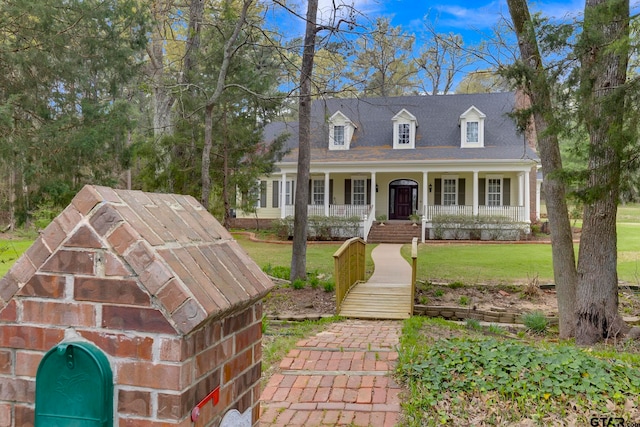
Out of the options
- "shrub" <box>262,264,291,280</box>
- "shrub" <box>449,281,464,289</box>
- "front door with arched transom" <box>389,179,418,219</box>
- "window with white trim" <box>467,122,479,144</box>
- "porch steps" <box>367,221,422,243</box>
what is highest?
"window with white trim" <box>467,122,479,144</box>

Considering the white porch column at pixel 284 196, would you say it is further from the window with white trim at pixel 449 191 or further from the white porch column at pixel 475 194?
the white porch column at pixel 475 194

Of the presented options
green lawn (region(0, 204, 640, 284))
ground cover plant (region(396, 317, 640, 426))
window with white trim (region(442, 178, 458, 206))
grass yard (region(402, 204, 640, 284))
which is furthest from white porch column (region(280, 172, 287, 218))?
ground cover plant (region(396, 317, 640, 426))

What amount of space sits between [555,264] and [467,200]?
16.6 metres

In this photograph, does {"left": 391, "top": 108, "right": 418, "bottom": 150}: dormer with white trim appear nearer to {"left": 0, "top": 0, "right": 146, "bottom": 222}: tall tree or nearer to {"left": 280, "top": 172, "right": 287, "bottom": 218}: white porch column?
{"left": 280, "top": 172, "right": 287, "bottom": 218}: white porch column

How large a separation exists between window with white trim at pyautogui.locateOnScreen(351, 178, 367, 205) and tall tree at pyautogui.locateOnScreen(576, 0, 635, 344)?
58.0 ft

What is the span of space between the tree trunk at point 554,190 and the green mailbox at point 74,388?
674cm

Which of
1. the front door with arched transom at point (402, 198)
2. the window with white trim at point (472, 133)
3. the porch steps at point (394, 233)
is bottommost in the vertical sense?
the porch steps at point (394, 233)

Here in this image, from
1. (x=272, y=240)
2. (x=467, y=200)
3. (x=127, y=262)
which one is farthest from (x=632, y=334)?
(x=467, y=200)

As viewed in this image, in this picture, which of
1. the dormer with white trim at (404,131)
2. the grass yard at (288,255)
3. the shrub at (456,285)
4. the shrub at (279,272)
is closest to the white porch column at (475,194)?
the dormer with white trim at (404,131)

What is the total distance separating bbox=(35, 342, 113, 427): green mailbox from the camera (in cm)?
124

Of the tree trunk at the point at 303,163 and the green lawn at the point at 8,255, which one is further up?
the tree trunk at the point at 303,163

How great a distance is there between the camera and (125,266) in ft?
4.14

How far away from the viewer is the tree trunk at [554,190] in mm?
6812

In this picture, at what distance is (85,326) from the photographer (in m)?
1.29
